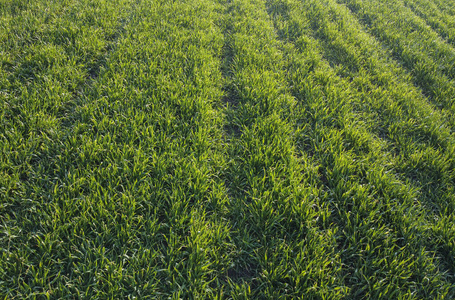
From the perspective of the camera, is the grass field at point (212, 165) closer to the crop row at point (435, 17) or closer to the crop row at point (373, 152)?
the crop row at point (373, 152)

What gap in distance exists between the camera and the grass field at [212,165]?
6.04 ft

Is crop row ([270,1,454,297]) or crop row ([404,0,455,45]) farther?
crop row ([404,0,455,45])

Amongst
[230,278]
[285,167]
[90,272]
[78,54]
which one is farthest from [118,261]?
[78,54]

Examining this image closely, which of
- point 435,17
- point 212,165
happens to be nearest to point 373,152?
point 212,165

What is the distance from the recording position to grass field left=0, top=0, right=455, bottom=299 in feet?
6.04

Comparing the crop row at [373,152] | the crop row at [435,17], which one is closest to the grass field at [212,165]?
the crop row at [373,152]

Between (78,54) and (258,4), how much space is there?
4444 millimetres

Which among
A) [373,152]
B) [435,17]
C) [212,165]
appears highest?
[435,17]

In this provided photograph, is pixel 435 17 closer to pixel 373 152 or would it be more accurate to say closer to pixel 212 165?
pixel 373 152

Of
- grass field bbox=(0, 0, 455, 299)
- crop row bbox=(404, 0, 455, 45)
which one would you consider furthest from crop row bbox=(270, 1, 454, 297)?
crop row bbox=(404, 0, 455, 45)

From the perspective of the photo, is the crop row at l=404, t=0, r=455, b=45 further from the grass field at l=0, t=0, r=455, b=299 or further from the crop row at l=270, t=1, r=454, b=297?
the crop row at l=270, t=1, r=454, b=297

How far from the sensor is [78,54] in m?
3.74

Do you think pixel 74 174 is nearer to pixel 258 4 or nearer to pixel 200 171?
pixel 200 171

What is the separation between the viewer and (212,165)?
2615 mm
